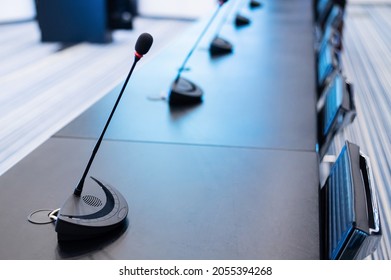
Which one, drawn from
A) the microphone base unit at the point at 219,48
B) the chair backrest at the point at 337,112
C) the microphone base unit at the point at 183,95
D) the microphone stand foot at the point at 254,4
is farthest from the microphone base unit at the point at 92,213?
the microphone stand foot at the point at 254,4

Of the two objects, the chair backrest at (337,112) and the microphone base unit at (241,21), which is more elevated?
the chair backrest at (337,112)

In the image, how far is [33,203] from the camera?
0.94m

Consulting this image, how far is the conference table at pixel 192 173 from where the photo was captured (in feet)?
2.69

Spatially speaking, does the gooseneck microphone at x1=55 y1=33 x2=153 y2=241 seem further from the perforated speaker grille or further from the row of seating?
the row of seating

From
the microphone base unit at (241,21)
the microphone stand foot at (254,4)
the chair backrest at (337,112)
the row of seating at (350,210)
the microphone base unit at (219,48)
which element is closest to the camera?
the row of seating at (350,210)

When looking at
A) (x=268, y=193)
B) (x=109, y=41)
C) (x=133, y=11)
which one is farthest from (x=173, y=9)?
(x=268, y=193)

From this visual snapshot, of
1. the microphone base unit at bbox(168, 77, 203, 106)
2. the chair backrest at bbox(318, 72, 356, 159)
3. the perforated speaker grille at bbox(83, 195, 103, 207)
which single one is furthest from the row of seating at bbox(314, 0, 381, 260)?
the microphone base unit at bbox(168, 77, 203, 106)

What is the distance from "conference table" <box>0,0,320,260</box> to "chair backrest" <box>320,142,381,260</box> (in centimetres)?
5

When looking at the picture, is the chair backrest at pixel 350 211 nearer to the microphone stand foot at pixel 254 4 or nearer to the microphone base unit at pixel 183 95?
the microphone base unit at pixel 183 95

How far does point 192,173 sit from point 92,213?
32cm

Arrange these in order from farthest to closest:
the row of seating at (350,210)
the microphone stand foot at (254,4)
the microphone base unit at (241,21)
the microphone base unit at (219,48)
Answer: the microphone stand foot at (254,4) < the microphone base unit at (241,21) < the microphone base unit at (219,48) < the row of seating at (350,210)

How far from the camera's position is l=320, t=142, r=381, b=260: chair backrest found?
78cm

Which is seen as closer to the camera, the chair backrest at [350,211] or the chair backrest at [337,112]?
the chair backrest at [350,211]

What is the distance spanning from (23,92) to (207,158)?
5.70 feet
